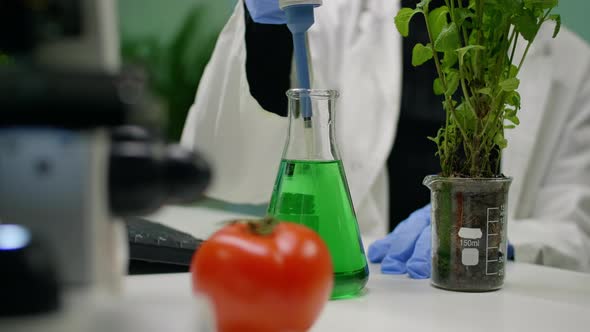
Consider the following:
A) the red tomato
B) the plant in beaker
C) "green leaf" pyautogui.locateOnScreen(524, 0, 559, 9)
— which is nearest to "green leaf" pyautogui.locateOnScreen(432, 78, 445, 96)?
the plant in beaker

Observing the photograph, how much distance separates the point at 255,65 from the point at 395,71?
355 millimetres

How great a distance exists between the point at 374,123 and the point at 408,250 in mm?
586

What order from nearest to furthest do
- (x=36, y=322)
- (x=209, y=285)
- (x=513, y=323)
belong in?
(x=36, y=322) → (x=209, y=285) → (x=513, y=323)

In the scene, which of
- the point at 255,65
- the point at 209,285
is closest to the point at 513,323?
the point at 209,285

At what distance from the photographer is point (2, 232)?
0.29m

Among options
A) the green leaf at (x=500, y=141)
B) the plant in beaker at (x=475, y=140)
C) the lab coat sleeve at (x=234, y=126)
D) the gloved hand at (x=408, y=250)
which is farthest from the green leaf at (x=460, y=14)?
the lab coat sleeve at (x=234, y=126)

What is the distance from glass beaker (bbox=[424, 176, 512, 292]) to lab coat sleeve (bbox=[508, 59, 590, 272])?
13.5 inches

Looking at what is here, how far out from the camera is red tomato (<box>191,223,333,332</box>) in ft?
1.38

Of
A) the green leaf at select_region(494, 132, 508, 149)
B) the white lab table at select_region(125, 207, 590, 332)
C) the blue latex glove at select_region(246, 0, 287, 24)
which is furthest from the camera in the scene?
the blue latex glove at select_region(246, 0, 287, 24)

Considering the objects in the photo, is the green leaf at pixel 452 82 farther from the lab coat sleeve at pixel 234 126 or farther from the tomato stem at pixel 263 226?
the lab coat sleeve at pixel 234 126

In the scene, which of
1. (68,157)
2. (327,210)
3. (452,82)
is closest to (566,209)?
(452,82)

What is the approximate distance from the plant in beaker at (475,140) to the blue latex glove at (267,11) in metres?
0.17

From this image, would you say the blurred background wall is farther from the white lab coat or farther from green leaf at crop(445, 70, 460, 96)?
green leaf at crop(445, 70, 460, 96)

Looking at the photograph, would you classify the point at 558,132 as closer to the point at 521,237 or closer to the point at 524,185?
the point at 524,185
